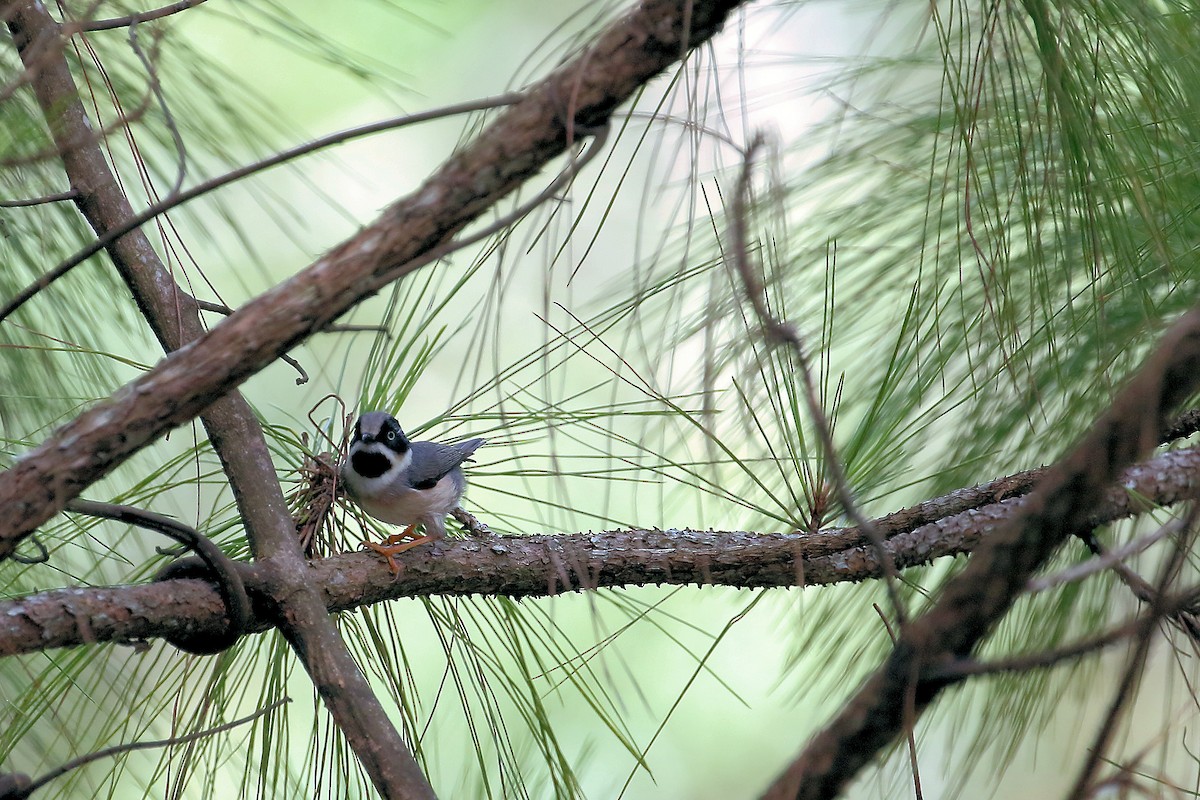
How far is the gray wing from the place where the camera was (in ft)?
4.78

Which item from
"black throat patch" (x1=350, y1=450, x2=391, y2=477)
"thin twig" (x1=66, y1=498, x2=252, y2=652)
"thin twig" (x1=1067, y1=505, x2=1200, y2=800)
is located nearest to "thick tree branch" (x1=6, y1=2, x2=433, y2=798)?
"thin twig" (x1=66, y1=498, x2=252, y2=652)

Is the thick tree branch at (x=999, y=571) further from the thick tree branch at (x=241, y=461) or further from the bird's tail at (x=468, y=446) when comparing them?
the bird's tail at (x=468, y=446)

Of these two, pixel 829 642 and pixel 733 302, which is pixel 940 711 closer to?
pixel 829 642

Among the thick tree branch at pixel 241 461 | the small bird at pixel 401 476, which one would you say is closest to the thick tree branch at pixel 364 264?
the thick tree branch at pixel 241 461

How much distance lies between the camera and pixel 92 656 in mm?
1098

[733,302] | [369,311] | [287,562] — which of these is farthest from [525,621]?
[369,311]

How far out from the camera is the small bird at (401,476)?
1.30 m

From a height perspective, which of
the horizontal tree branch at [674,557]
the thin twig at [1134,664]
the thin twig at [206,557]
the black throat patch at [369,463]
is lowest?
the thin twig at [1134,664]

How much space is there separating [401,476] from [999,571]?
1.02 metres

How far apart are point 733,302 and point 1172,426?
49cm

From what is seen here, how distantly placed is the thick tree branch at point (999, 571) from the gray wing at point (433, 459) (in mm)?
912

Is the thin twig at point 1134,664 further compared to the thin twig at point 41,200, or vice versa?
the thin twig at point 41,200

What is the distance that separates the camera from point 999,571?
51 cm

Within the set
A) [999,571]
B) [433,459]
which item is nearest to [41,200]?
[433,459]
